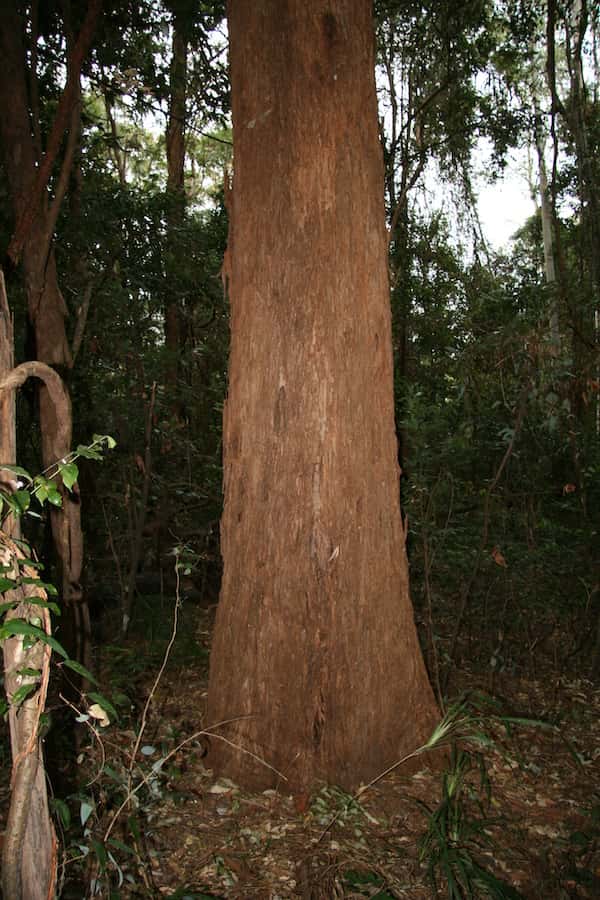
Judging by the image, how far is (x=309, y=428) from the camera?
2891 mm

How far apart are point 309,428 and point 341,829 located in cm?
156

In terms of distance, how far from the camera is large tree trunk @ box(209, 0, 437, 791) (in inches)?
114

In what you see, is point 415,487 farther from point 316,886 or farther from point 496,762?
point 316,886

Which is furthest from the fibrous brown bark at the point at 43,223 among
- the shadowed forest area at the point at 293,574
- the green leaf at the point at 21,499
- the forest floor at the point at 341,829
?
the green leaf at the point at 21,499

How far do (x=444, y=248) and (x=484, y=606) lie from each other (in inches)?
270

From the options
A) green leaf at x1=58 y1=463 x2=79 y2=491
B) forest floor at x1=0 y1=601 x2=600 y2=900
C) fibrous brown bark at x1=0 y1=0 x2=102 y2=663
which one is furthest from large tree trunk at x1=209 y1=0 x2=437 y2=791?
green leaf at x1=58 y1=463 x2=79 y2=491

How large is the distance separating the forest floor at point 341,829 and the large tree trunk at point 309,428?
0.19 meters

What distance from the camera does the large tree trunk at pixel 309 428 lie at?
2895 millimetres

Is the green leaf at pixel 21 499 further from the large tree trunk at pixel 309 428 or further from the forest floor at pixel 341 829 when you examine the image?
the large tree trunk at pixel 309 428

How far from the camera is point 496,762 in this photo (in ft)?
11.0

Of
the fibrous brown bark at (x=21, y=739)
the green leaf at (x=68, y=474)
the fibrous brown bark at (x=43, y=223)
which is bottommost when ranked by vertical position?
the fibrous brown bark at (x=21, y=739)

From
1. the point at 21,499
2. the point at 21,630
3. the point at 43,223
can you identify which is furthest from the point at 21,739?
the point at 43,223

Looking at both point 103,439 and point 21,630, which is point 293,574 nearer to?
point 103,439

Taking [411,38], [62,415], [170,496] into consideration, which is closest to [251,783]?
[62,415]
